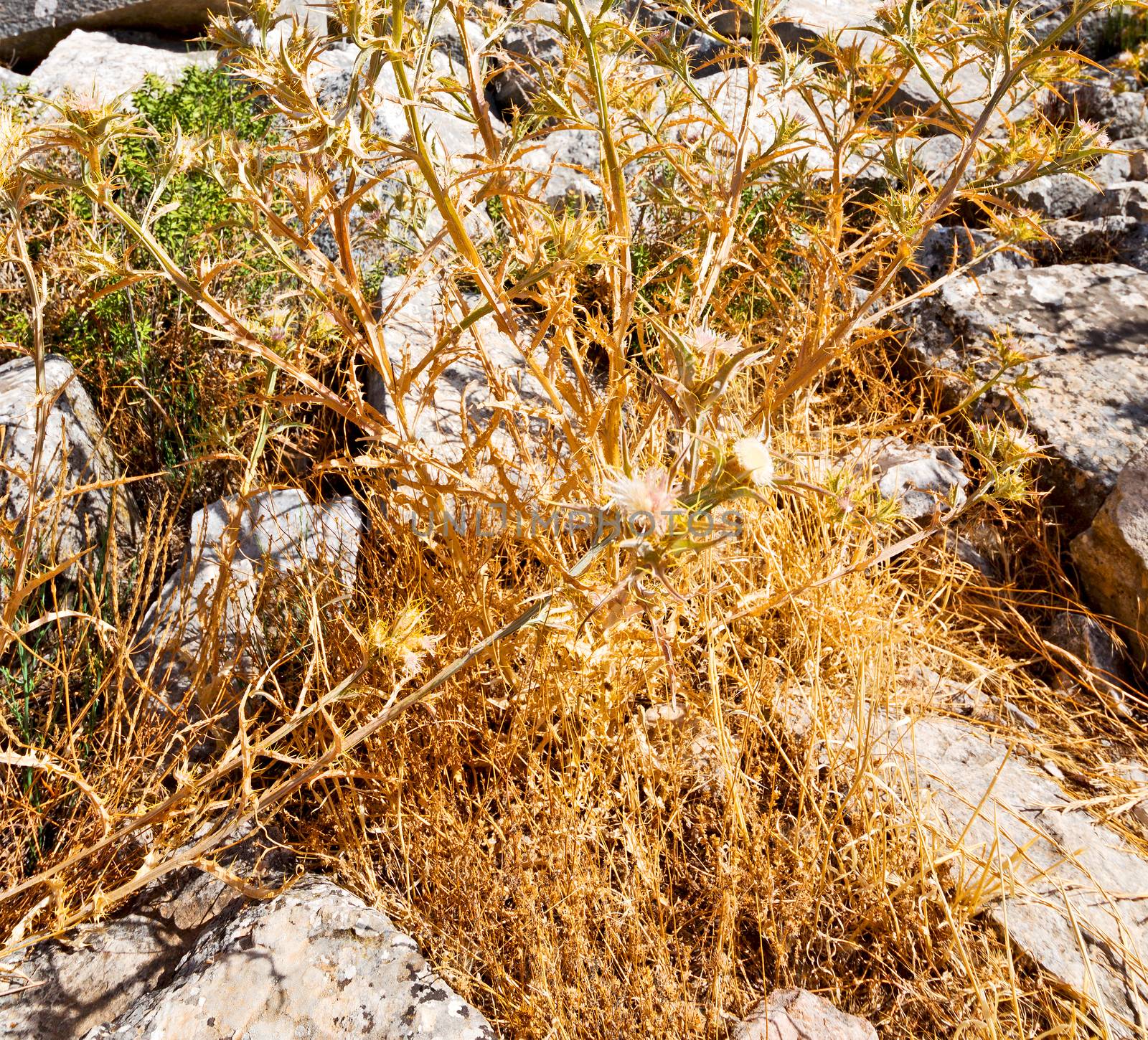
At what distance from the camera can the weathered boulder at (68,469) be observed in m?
1.79

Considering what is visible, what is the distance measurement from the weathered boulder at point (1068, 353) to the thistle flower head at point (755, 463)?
1479 millimetres

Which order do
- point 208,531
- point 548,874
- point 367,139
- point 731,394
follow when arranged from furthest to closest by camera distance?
point 731,394
point 208,531
point 548,874
point 367,139

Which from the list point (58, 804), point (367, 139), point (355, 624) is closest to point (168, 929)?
point (58, 804)

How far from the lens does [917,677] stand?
183cm

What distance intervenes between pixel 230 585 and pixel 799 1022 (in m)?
1.29

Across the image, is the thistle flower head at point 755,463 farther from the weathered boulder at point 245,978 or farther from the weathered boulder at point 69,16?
the weathered boulder at point 69,16

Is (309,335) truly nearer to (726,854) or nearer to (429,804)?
(429,804)

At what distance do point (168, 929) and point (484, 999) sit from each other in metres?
0.58

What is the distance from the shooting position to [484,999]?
131 centimetres

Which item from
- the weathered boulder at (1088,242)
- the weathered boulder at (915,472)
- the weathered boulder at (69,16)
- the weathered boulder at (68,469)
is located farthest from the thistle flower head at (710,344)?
the weathered boulder at (69,16)

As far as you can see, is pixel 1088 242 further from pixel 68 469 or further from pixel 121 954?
pixel 121 954

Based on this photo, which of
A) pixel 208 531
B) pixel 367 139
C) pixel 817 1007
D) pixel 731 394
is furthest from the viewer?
pixel 731 394

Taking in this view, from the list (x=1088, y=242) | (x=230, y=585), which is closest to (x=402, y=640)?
(x=230, y=585)

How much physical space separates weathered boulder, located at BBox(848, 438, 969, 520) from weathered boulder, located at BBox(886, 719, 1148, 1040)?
592mm
